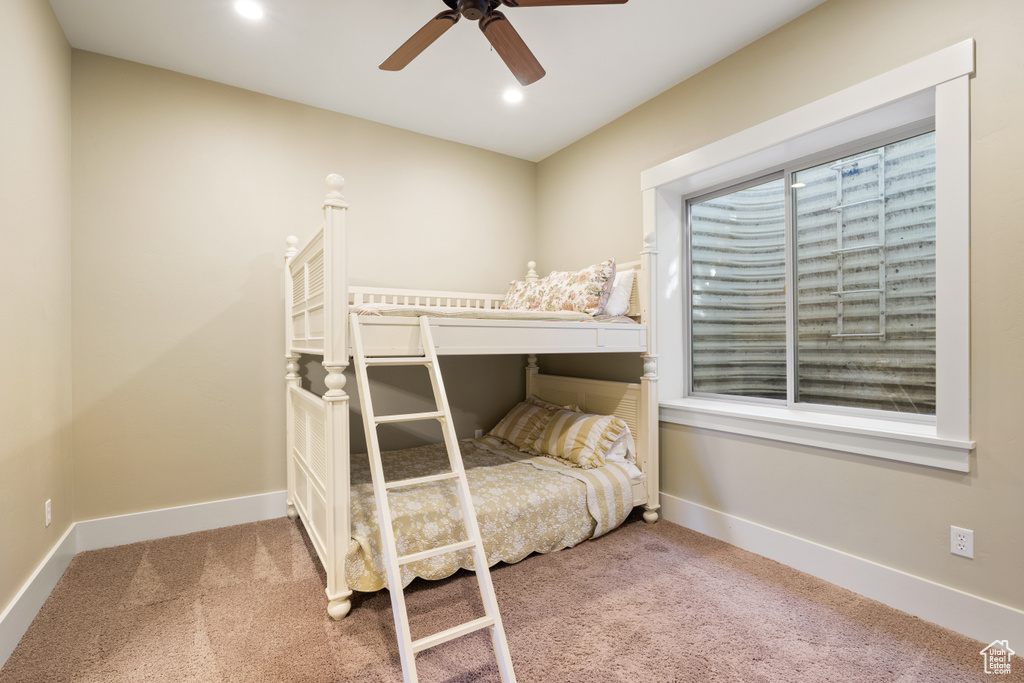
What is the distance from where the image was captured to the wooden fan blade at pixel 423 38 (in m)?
1.74

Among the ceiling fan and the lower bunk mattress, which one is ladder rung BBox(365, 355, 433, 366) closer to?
the lower bunk mattress

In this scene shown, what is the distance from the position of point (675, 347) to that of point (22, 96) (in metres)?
3.23

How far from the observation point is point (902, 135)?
6.82 ft

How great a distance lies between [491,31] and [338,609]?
7.38 ft

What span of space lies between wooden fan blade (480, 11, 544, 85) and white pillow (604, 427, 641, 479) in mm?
1929

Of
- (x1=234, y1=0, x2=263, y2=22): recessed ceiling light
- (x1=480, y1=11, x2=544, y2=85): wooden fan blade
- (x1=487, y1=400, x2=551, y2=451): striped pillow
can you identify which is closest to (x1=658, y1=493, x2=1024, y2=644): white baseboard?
(x1=487, y1=400, x2=551, y2=451): striped pillow

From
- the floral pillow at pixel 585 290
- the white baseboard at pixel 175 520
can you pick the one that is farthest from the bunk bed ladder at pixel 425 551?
the white baseboard at pixel 175 520

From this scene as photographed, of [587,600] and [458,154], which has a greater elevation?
[458,154]

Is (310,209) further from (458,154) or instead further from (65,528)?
(65,528)

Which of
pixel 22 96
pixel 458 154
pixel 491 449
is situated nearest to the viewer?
pixel 22 96

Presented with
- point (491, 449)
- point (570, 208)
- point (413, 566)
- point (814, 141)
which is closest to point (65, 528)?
point (413, 566)

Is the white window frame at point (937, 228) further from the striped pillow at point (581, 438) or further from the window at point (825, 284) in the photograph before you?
the striped pillow at point (581, 438)

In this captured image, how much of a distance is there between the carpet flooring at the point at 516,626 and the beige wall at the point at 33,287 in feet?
1.00

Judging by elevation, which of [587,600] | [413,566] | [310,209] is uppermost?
[310,209]
